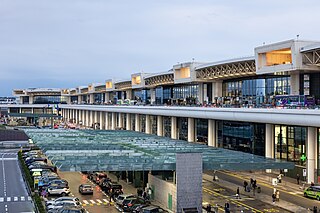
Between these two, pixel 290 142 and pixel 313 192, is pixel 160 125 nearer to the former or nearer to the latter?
pixel 290 142

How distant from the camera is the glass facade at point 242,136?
53.2m

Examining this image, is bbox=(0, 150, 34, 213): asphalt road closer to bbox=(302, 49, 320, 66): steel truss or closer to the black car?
the black car

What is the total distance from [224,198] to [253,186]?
4561 mm

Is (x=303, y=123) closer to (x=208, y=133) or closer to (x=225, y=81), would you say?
(x=208, y=133)

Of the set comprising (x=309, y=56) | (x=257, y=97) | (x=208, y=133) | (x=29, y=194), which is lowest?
(x=29, y=194)

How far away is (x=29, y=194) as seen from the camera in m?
41.4

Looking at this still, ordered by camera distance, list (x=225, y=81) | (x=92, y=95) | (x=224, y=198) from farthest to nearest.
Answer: (x=92, y=95) < (x=225, y=81) < (x=224, y=198)

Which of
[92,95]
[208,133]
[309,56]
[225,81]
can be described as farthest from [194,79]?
[92,95]

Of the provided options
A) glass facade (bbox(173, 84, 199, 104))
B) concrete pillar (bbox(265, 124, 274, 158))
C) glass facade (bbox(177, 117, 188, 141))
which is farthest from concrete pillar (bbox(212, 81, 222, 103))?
concrete pillar (bbox(265, 124, 274, 158))

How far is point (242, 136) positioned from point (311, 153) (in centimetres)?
1404

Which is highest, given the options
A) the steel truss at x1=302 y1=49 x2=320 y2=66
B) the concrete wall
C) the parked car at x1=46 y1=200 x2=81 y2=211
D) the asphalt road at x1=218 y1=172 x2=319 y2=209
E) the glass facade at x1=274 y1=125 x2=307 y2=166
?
the steel truss at x1=302 y1=49 x2=320 y2=66

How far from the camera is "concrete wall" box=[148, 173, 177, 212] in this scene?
30219 millimetres

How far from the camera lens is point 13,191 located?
140 ft

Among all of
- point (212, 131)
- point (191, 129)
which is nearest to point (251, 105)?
point (212, 131)
